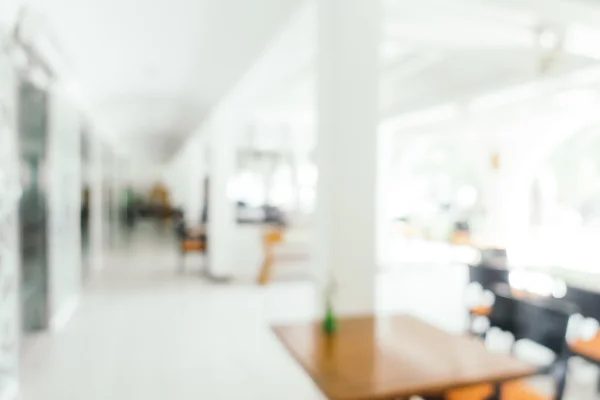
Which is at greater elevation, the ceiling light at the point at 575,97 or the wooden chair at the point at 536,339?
A: the ceiling light at the point at 575,97

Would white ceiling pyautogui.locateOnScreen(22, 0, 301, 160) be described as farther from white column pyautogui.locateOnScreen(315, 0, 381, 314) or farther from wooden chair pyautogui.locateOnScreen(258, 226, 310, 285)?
wooden chair pyautogui.locateOnScreen(258, 226, 310, 285)

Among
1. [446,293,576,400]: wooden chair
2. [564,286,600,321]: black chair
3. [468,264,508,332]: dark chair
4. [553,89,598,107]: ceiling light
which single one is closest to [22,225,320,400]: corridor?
[446,293,576,400]: wooden chair

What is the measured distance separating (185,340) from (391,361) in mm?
2693

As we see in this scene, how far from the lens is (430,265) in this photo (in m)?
7.91

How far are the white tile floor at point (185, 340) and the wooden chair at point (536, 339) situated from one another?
3.18ft

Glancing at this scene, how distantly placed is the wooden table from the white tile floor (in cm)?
112

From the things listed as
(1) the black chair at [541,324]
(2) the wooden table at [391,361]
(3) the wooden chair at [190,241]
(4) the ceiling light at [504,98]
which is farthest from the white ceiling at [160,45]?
(4) the ceiling light at [504,98]

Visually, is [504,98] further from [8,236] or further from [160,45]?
[8,236]

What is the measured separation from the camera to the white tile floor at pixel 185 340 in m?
2.91

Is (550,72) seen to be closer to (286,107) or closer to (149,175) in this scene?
(286,107)

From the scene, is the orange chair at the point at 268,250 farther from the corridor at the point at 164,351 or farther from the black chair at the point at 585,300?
the black chair at the point at 585,300

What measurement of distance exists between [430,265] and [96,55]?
6304 mm

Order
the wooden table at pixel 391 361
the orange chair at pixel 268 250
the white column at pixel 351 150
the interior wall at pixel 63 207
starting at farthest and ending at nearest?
the orange chair at pixel 268 250 → the interior wall at pixel 63 207 → the white column at pixel 351 150 → the wooden table at pixel 391 361

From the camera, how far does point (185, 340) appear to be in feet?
12.6
